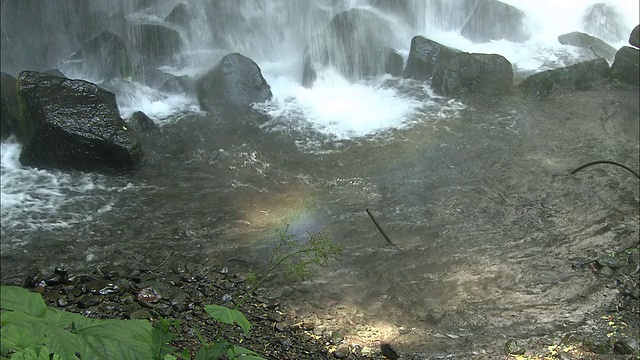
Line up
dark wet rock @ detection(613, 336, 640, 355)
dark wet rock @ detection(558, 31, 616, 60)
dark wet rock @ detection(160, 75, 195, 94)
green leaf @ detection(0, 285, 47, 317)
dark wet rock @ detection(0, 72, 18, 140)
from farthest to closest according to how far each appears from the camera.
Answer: dark wet rock @ detection(558, 31, 616, 60)
dark wet rock @ detection(160, 75, 195, 94)
dark wet rock @ detection(0, 72, 18, 140)
dark wet rock @ detection(613, 336, 640, 355)
green leaf @ detection(0, 285, 47, 317)

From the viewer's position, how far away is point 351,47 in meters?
10.5

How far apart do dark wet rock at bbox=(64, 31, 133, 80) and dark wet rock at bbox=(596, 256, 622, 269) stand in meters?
7.43

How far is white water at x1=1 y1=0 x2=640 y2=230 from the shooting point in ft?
20.6

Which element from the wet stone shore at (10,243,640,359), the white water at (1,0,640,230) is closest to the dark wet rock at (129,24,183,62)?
the white water at (1,0,640,230)

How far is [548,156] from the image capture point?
723 centimetres

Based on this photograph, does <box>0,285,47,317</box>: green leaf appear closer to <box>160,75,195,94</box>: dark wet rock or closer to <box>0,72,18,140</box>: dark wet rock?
<box>0,72,18,140</box>: dark wet rock

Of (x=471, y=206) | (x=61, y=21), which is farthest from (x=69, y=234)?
(x=61, y=21)

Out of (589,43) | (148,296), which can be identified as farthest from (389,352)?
(589,43)

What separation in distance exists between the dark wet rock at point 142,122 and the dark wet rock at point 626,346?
5995mm

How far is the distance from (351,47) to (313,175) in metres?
4.35

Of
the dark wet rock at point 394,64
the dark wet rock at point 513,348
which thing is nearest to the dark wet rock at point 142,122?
the dark wet rock at point 394,64

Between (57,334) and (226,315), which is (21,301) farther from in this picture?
(226,315)

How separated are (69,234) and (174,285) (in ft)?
5.13

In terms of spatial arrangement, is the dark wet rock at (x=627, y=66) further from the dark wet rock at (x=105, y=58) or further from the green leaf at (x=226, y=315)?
the green leaf at (x=226, y=315)
